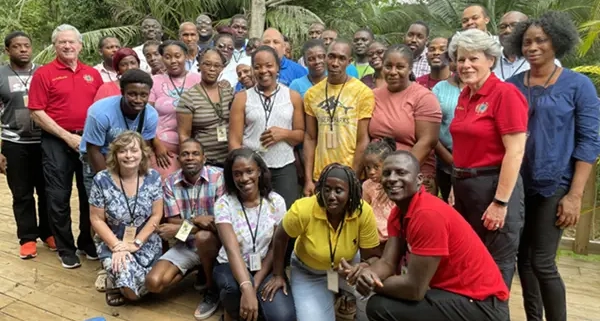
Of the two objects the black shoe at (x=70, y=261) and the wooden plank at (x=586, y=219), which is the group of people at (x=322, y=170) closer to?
Result: the black shoe at (x=70, y=261)

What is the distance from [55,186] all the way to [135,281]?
1.28 m

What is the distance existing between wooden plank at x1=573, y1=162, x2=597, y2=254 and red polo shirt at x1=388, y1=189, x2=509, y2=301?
259 centimetres

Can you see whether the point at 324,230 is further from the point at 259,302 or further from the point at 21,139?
the point at 21,139

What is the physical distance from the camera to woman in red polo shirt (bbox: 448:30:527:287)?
8.42 ft

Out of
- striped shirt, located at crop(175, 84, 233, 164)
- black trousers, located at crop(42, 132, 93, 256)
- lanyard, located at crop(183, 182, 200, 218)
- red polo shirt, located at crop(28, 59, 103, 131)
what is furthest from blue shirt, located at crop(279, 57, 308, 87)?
black trousers, located at crop(42, 132, 93, 256)

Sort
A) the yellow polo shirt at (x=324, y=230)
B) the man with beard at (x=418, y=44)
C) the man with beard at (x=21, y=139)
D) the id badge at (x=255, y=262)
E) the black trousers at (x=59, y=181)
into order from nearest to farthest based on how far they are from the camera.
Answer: the yellow polo shirt at (x=324, y=230), the id badge at (x=255, y=262), the black trousers at (x=59, y=181), the man with beard at (x=21, y=139), the man with beard at (x=418, y=44)

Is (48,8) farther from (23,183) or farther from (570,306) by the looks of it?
(570,306)

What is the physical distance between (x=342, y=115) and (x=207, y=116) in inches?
42.3

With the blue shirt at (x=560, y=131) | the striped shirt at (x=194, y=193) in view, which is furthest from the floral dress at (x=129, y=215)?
the blue shirt at (x=560, y=131)

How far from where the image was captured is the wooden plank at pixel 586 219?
4.59 m

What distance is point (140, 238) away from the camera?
3707 millimetres

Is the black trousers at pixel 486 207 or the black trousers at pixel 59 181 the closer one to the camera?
the black trousers at pixel 486 207

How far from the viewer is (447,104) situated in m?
3.77

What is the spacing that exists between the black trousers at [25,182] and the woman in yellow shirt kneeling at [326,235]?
2626 mm
